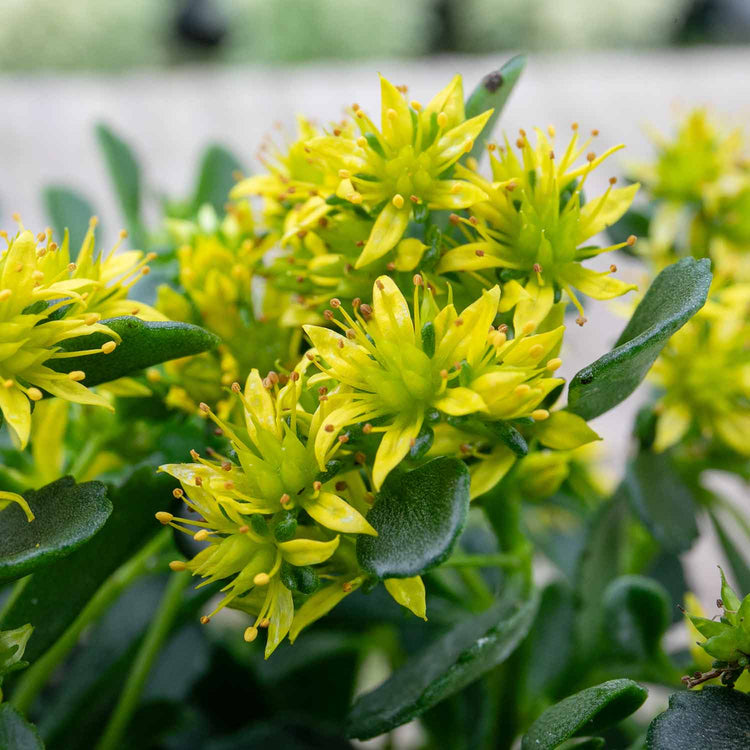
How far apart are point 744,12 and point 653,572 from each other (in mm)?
7067

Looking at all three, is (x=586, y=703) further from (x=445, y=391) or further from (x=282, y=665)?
(x=282, y=665)

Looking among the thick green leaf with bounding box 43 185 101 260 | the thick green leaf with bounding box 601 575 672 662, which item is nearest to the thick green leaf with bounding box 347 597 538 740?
the thick green leaf with bounding box 601 575 672 662

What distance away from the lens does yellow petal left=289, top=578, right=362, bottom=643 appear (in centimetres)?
55

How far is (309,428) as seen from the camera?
0.56 meters

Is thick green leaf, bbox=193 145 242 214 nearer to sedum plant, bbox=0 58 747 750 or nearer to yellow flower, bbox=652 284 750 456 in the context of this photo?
sedum plant, bbox=0 58 747 750

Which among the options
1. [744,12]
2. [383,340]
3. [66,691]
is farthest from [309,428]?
[744,12]

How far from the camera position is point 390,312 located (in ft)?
1.81

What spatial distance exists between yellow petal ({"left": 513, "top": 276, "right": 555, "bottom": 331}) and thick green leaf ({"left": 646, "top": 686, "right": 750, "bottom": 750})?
0.22 meters

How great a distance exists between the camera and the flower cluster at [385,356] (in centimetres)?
53

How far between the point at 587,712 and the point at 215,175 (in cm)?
68

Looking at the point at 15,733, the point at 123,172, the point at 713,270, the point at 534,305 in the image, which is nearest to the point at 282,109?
→ the point at 123,172

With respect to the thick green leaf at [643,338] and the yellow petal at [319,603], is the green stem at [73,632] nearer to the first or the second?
the yellow petal at [319,603]

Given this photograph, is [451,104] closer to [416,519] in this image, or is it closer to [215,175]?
[416,519]

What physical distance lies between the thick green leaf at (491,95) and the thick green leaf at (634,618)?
1.18 feet
